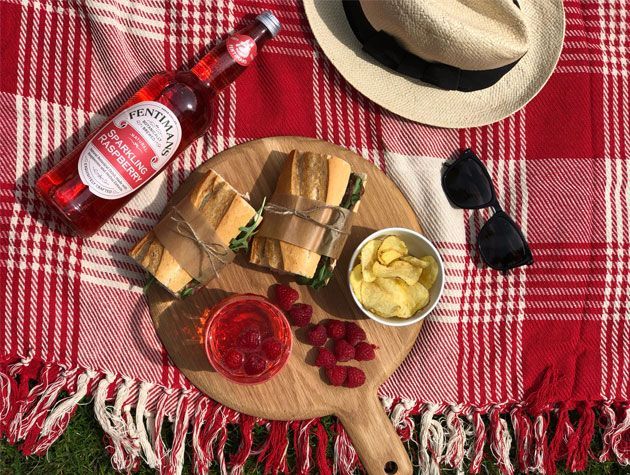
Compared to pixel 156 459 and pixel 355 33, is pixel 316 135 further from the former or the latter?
pixel 156 459

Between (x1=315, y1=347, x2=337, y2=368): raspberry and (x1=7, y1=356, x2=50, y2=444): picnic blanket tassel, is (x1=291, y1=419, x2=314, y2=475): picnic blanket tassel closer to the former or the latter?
(x1=315, y1=347, x2=337, y2=368): raspberry

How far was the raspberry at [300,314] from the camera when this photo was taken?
155 centimetres

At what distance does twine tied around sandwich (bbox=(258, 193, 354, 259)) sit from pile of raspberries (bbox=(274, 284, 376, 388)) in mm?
164

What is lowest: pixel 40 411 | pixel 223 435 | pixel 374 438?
pixel 40 411

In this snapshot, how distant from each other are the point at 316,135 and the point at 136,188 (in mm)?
534

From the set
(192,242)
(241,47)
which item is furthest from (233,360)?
(241,47)

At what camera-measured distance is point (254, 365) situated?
148cm

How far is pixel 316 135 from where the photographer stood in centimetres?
172

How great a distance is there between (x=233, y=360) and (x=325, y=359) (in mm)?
245

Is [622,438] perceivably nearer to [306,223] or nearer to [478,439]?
[478,439]

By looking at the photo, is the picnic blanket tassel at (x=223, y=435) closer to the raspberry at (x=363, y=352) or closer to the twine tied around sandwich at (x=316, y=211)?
the raspberry at (x=363, y=352)

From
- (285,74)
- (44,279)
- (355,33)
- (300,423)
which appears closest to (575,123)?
(355,33)

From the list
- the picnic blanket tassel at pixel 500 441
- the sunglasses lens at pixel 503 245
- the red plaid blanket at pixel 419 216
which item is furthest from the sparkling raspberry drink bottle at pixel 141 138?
the picnic blanket tassel at pixel 500 441

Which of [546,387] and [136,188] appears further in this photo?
[546,387]
